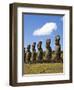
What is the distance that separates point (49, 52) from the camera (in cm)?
173

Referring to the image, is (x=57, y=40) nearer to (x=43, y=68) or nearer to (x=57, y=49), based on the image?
(x=57, y=49)

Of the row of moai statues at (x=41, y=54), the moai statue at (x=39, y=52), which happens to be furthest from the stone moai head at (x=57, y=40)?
the moai statue at (x=39, y=52)

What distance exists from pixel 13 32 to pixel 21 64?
0.62ft

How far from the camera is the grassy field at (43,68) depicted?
1669 millimetres

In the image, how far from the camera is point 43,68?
5.60ft

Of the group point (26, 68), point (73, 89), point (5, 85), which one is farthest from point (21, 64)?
point (73, 89)

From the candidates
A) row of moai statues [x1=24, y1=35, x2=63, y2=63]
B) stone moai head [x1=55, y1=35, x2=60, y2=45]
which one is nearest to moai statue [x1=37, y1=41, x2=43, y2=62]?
row of moai statues [x1=24, y1=35, x2=63, y2=63]

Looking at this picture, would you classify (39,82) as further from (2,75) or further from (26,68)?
(2,75)

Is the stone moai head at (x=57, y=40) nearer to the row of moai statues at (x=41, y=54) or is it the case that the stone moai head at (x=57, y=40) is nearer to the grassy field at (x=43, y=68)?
the row of moai statues at (x=41, y=54)

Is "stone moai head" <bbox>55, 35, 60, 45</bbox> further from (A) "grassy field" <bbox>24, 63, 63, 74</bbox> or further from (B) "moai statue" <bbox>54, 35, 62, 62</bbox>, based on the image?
(A) "grassy field" <bbox>24, 63, 63, 74</bbox>

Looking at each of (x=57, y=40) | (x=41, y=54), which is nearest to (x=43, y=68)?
(x=41, y=54)

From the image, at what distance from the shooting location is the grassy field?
5.47 ft

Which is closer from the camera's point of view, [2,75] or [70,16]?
[2,75]

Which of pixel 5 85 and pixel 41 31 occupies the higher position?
pixel 41 31
